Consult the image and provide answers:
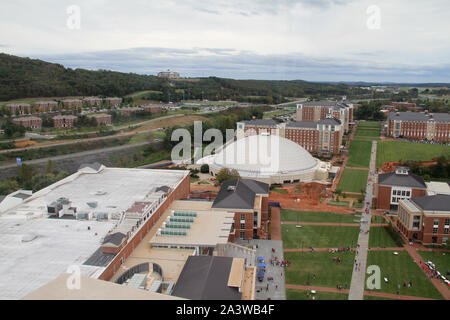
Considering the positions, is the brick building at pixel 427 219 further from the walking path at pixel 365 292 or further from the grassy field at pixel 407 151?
the grassy field at pixel 407 151

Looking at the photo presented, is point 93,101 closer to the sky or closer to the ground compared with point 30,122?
closer to the sky

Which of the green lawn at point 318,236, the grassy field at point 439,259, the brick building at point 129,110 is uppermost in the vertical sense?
the brick building at point 129,110

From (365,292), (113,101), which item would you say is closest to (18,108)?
(113,101)

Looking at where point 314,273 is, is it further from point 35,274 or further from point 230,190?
point 35,274

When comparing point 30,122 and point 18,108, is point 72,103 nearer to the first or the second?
point 18,108

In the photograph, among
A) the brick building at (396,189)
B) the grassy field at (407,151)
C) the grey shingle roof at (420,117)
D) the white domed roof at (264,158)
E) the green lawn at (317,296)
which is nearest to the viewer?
the green lawn at (317,296)

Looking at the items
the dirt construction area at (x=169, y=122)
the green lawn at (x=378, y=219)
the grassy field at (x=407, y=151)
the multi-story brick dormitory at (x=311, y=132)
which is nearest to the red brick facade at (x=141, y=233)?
the green lawn at (x=378, y=219)
